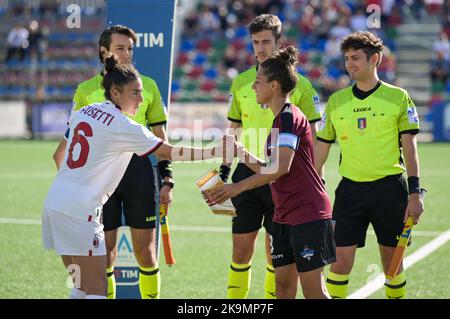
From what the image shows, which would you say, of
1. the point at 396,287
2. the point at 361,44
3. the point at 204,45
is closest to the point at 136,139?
the point at 361,44

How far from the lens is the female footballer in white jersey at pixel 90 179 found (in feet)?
19.0

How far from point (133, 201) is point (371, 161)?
1990 mm

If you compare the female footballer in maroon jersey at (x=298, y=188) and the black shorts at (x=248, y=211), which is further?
the black shorts at (x=248, y=211)

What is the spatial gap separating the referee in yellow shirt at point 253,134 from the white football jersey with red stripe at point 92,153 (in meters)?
1.68

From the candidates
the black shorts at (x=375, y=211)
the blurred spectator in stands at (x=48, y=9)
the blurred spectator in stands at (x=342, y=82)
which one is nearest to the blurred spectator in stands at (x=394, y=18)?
the blurred spectator in stands at (x=342, y=82)

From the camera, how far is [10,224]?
12.2m

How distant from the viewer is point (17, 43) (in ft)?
101

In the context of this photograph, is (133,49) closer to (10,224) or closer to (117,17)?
(117,17)

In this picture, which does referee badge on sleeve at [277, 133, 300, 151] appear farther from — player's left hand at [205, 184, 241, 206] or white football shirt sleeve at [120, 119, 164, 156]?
white football shirt sleeve at [120, 119, 164, 156]

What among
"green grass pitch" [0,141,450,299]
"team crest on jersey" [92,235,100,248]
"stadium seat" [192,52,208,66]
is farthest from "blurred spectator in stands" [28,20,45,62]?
"team crest on jersey" [92,235,100,248]

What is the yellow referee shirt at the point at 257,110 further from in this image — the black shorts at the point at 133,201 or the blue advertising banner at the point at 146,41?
the black shorts at the point at 133,201

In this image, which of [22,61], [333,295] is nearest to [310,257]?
[333,295]

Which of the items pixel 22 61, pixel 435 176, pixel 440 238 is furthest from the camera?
pixel 22 61

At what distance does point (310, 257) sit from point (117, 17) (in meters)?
3.22
